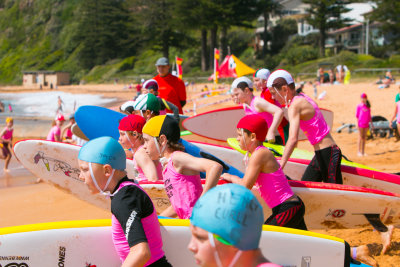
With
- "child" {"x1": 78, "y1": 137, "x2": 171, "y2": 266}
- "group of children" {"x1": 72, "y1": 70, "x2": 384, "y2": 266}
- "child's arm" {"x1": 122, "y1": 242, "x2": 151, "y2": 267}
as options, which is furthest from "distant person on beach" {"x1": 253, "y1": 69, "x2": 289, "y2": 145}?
"child's arm" {"x1": 122, "y1": 242, "x2": 151, "y2": 267}

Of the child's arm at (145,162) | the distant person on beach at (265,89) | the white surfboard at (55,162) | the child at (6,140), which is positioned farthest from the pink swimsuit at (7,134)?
the child's arm at (145,162)

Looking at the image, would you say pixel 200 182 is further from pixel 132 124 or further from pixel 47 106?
pixel 47 106

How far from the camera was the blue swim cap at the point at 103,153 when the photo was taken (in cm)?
251

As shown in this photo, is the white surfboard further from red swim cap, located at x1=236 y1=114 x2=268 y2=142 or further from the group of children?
red swim cap, located at x1=236 y1=114 x2=268 y2=142

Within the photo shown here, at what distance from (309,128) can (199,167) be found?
2136 mm

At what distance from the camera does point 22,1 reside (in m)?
128

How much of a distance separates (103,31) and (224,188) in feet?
255

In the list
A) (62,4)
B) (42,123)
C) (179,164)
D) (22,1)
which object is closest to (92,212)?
(179,164)

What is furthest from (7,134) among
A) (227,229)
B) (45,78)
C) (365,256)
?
(45,78)

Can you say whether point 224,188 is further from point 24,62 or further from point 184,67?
point 24,62

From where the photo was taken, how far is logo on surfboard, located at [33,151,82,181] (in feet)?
20.7

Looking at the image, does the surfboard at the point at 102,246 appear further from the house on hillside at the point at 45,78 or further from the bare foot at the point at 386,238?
the house on hillside at the point at 45,78

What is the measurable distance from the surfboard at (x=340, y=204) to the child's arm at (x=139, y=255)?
2331 millimetres

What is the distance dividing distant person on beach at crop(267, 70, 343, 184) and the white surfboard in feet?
9.56
